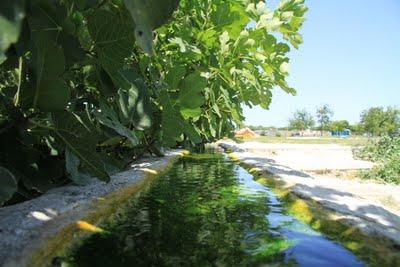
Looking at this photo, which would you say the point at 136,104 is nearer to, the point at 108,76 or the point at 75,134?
the point at 108,76

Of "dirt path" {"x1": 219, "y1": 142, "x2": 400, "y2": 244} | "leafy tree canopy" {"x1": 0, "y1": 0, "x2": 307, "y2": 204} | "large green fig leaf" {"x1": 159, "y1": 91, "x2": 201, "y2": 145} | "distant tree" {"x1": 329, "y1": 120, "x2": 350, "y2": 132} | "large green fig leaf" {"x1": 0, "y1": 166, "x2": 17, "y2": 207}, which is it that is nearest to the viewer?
"large green fig leaf" {"x1": 0, "y1": 166, "x2": 17, "y2": 207}

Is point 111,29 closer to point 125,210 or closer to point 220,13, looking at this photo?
point 125,210

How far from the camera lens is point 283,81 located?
9.58 feet

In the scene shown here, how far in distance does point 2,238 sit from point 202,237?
784 mm

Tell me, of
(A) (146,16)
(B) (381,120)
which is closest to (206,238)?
(A) (146,16)

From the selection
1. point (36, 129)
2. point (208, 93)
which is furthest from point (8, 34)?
point (208, 93)

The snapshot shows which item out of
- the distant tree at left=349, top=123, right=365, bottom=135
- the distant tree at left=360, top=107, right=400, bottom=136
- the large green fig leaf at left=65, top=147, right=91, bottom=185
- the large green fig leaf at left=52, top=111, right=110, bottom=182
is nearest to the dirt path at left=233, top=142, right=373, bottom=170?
the large green fig leaf at left=65, top=147, right=91, bottom=185

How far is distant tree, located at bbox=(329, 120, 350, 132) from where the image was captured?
285ft

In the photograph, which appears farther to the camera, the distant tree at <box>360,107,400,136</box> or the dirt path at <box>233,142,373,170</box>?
the distant tree at <box>360,107,400,136</box>

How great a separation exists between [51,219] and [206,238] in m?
0.64

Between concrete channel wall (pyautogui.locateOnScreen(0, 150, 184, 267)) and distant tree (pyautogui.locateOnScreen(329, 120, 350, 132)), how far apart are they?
88.6 metres

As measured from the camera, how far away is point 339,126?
3469 inches

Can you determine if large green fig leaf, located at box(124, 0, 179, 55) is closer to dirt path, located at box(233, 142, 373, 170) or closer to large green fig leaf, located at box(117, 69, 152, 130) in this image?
large green fig leaf, located at box(117, 69, 152, 130)

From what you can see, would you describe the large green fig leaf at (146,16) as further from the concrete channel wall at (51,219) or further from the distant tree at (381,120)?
the distant tree at (381,120)
